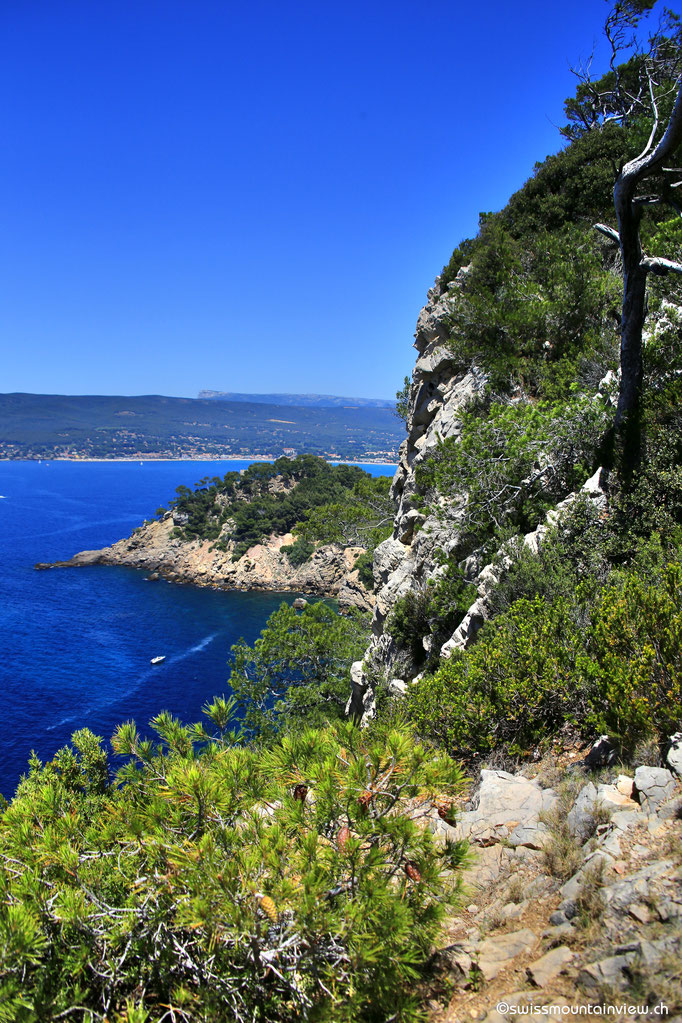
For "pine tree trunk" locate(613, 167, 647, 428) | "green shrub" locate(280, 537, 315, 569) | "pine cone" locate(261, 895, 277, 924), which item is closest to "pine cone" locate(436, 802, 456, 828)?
"pine cone" locate(261, 895, 277, 924)

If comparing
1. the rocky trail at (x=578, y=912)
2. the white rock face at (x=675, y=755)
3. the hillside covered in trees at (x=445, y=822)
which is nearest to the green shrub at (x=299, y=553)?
the hillside covered in trees at (x=445, y=822)

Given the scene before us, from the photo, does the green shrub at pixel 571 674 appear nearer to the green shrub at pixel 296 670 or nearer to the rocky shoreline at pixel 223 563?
the green shrub at pixel 296 670

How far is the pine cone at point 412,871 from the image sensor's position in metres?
4.04

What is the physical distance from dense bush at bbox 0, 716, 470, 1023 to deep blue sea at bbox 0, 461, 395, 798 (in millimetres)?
29073

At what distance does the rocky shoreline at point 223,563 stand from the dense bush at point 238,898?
56.9 m

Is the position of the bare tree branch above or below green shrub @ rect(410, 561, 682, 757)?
above

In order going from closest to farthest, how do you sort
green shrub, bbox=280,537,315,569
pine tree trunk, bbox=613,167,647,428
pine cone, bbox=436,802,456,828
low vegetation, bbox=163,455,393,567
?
1. pine cone, bbox=436,802,456,828
2. pine tree trunk, bbox=613,167,647,428
3. green shrub, bbox=280,537,315,569
4. low vegetation, bbox=163,455,393,567

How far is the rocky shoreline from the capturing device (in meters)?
70.3

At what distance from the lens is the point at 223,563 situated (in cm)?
7512

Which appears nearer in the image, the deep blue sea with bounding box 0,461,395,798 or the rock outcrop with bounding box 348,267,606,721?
the rock outcrop with bounding box 348,267,606,721

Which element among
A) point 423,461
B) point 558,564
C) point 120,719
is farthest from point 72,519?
point 558,564

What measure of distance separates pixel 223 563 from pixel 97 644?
2642 cm

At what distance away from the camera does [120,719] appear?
35562 mm

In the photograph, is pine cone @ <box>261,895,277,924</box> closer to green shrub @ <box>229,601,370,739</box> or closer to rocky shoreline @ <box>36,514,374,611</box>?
green shrub @ <box>229,601,370,739</box>
